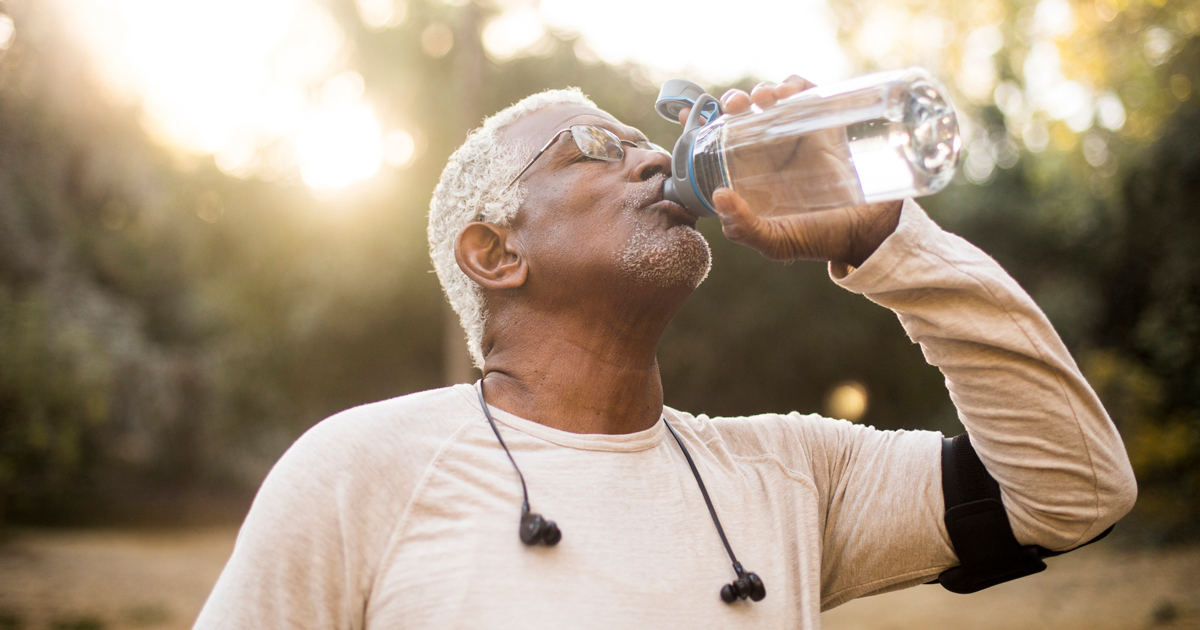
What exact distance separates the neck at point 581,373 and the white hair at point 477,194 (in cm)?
23

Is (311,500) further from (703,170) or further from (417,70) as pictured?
(417,70)

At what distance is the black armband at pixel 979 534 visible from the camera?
1607 mm

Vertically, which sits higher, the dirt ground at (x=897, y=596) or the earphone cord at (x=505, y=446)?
the earphone cord at (x=505, y=446)

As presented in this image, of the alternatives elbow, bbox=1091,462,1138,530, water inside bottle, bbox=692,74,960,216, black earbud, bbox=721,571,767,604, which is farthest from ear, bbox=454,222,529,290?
elbow, bbox=1091,462,1138,530

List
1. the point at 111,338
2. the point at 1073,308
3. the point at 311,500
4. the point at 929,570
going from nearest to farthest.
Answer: the point at 311,500
the point at 929,570
the point at 111,338
the point at 1073,308

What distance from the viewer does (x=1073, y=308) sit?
430 inches

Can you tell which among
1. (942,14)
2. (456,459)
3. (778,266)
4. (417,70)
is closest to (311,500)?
(456,459)

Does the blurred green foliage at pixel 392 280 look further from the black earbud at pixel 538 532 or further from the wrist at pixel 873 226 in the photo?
the black earbud at pixel 538 532

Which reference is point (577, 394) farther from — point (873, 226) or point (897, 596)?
point (897, 596)

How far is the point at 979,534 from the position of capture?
1.61 m

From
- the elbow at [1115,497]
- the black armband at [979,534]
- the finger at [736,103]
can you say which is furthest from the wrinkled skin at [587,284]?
the elbow at [1115,497]

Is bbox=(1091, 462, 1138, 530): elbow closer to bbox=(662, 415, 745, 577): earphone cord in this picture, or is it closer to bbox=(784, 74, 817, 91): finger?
bbox=(662, 415, 745, 577): earphone cord

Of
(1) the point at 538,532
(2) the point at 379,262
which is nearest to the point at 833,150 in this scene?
(1) the point at 538,532

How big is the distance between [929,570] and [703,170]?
0.99 m
